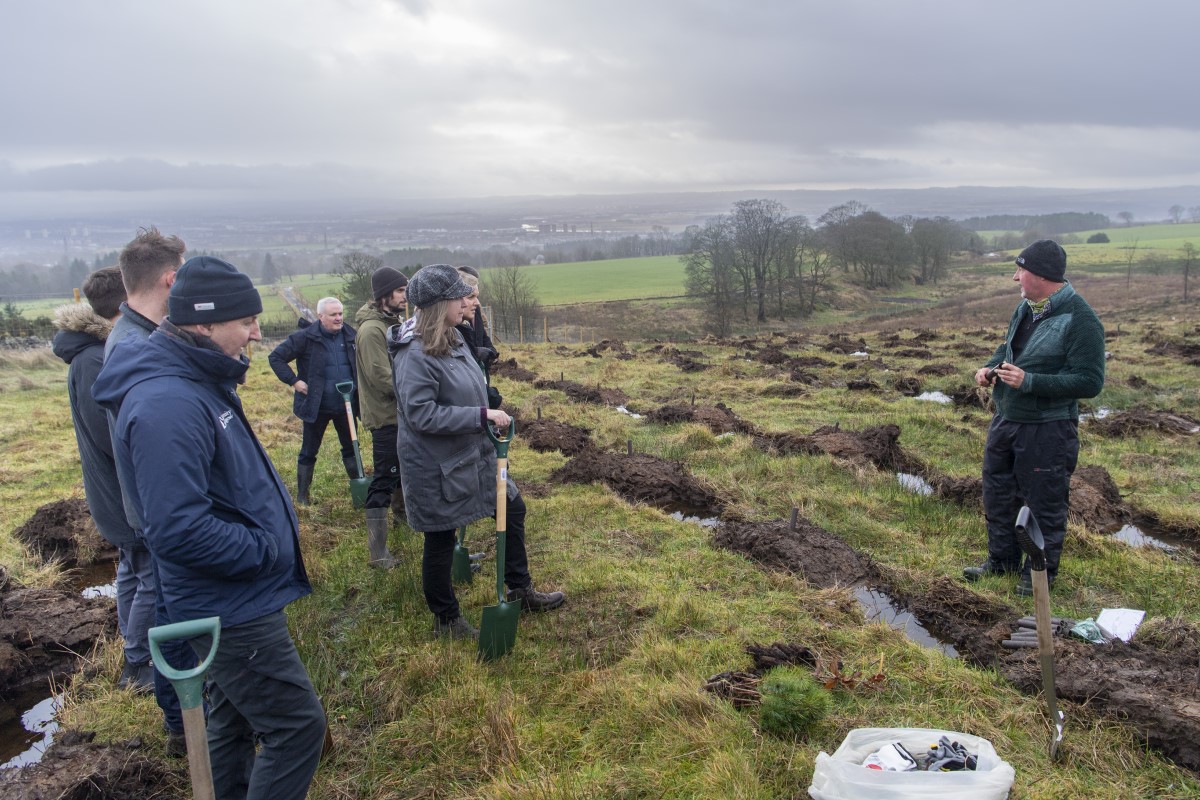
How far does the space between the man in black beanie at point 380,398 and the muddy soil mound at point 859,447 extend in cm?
514

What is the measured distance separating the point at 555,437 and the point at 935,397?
784 cm

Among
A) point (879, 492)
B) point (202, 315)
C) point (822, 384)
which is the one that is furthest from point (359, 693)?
point (822, 384)

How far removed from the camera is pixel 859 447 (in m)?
8.35

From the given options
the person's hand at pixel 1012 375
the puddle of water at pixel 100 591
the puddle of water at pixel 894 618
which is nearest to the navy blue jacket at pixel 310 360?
the puddle of water at pixel 100 591

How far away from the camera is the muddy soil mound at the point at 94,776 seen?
2744 mm

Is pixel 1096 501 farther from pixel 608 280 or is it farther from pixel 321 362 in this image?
pixel 608 280

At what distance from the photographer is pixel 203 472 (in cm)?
214

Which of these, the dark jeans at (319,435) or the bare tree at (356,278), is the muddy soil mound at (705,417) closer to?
the dark jeans at (319,435)

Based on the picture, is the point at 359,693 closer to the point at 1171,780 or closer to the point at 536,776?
the point at 536,776

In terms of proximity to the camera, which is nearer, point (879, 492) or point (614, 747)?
point (614, 747)

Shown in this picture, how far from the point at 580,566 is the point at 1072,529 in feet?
13.6

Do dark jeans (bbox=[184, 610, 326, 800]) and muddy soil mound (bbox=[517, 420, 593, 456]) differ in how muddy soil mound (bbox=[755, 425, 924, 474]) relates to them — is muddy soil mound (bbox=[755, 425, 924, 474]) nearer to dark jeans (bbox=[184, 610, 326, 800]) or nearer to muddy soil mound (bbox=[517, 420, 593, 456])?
muddy soil mound (bbox=[517, 420, 593, 456])

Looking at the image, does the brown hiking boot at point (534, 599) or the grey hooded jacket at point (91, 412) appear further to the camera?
the brown hiking boot at point (534, 599)

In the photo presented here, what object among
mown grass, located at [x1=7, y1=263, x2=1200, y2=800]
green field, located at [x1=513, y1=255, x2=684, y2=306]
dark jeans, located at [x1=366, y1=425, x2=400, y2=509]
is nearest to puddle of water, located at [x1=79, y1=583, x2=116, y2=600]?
mown grass, located at [x1=7, y1=263, x2=1200, y2=800]
